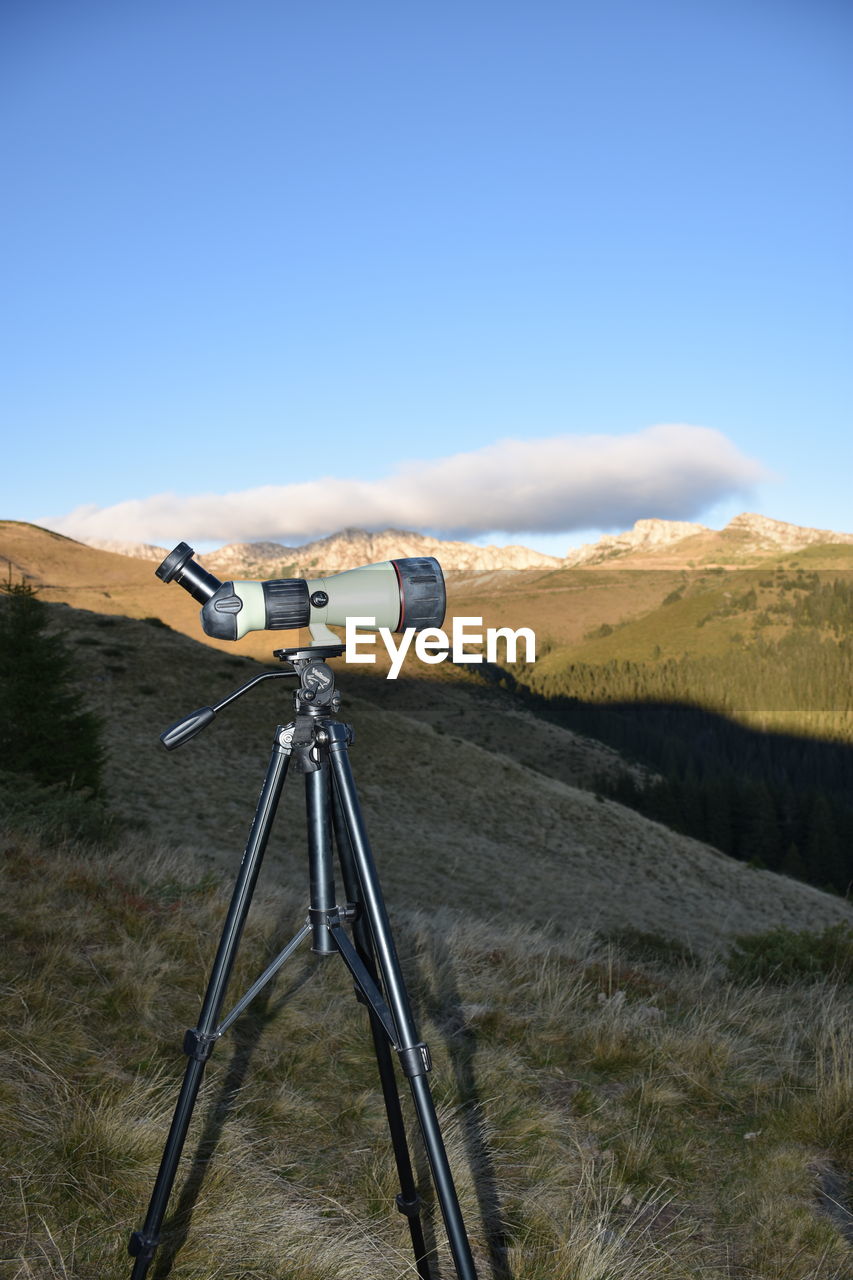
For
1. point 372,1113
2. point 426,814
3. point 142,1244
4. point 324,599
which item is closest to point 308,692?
point 324,599

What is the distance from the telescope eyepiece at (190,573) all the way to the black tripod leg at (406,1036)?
0.55 m

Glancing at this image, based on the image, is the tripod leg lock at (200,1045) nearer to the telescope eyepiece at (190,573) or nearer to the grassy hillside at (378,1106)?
the grassy hillside at (378,1106)

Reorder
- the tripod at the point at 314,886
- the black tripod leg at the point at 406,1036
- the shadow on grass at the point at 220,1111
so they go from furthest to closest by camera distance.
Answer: the shadow on grass at the point at 220,1111 < the tripod at the point at 314,886 < the black tripod leg at the point at 406,1036

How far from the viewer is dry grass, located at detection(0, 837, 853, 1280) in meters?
2.33

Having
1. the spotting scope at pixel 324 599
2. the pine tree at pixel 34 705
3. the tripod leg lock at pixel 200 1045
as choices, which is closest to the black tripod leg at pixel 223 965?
the tripod leg lock at pixel 200 1045

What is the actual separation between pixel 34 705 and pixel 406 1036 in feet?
57.0

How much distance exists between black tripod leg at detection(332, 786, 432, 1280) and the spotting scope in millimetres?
496

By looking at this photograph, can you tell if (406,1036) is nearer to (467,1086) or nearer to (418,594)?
(418,594)

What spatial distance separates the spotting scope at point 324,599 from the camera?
2.06 metres

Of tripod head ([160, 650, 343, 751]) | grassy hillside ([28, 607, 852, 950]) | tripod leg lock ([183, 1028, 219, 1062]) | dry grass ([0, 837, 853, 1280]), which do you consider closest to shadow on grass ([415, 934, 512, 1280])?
dry grass ([0, 837, 853, 1280])

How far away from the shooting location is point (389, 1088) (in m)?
2.43

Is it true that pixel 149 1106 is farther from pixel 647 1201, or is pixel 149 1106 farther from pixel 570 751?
pixel 570 751

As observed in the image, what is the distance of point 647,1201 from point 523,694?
93437mm

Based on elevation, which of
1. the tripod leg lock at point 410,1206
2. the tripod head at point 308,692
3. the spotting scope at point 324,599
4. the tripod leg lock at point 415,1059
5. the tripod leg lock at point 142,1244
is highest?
the spotting scope at point 324,599
